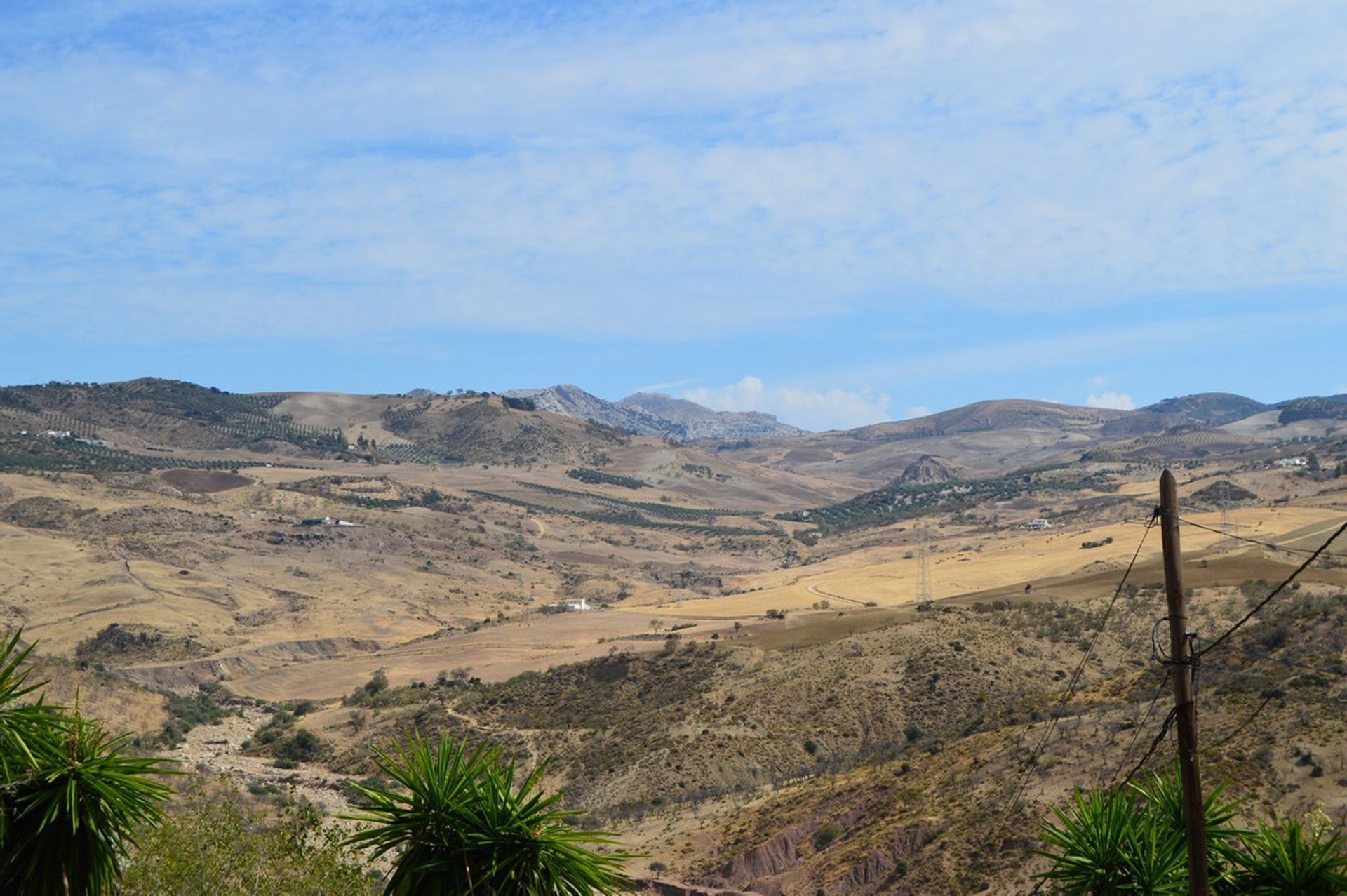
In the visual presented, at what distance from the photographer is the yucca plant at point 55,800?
14.2 meters

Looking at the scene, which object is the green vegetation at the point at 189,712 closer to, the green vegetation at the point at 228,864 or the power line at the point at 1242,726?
the green vegetation at the point at 228,864

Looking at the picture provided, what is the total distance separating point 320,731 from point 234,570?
183 feet

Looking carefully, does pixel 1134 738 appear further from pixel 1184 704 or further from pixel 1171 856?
pixel 1184 704

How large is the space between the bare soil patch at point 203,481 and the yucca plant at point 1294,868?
15695cm

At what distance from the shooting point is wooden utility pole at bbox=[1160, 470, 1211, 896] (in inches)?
532

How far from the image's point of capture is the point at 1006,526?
15912cm

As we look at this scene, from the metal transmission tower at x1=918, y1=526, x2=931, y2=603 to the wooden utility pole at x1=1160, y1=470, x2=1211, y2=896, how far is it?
2799 inches

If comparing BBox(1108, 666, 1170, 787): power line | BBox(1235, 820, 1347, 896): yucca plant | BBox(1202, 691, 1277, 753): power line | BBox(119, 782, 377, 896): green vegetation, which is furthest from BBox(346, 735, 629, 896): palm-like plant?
BBox(1202, 691, 1277, 753): power line

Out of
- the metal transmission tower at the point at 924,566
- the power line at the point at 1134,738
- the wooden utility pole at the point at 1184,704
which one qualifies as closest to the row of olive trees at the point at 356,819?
the wooden utility pole at the point at 1184,704

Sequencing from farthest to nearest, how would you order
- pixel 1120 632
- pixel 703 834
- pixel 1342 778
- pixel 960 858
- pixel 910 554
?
1. pixel 910 554
2. pixel 1120 632
3. pixel 703 834
4. pixel 960 858
5. pixel 1342 778

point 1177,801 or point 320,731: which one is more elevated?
point 1177,801

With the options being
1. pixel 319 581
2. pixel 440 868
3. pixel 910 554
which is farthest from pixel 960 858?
pixel 910 554

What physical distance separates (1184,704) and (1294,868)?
4.41m

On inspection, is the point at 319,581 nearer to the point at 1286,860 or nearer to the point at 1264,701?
the point at 1264,701
